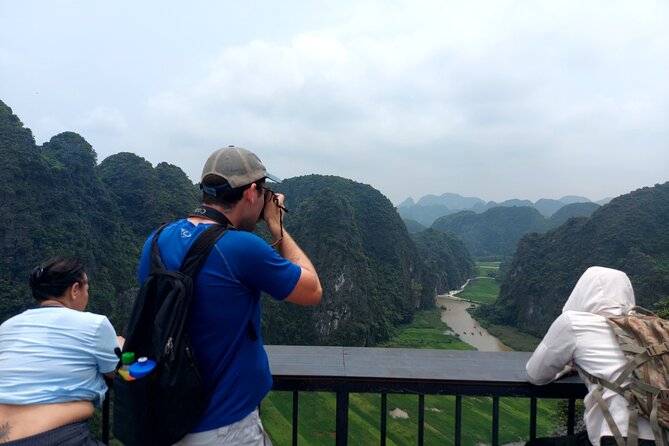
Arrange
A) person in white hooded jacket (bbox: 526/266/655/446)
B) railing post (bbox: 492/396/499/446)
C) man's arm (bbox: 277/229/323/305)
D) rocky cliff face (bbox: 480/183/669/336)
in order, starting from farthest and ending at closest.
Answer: rocky cliff face (bbox: 480/183/669/336)
railing post (bbox: 492/396/499/446)
person in white hooded jacket (bbox: 526/266/655/446)
man's arm (bbox: 277/229/323/305)

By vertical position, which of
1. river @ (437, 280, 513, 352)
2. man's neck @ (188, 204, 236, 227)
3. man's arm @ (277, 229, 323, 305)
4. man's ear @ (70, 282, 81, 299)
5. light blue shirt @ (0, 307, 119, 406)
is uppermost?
man's neck @ (188, 204, 236, 227)

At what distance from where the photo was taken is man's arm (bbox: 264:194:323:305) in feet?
4.02

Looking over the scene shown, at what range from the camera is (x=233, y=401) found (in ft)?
3.93

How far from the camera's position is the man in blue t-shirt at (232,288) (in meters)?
1.14

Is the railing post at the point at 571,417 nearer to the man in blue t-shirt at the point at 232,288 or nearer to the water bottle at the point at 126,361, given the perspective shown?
the man in blue t-shirt at the point at 232,288

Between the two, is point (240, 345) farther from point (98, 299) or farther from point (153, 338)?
point (98, 299)

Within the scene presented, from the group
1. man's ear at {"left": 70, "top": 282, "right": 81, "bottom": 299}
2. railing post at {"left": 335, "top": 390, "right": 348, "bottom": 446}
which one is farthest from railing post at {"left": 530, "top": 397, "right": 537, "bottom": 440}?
man's ear at {"left": 70, "top": 282, "right": 81, "bottom": 299}

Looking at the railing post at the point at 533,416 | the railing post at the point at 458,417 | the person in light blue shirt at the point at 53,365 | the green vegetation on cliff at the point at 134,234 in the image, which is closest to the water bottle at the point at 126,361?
the person in light blue shirt at the point at 53,365

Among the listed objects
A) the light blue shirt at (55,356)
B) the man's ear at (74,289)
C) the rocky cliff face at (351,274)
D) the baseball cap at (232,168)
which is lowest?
the rocky cliff face at (351,274)

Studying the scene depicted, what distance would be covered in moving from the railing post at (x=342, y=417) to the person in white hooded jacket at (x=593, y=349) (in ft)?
→ 2.15

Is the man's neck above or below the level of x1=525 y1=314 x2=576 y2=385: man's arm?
above

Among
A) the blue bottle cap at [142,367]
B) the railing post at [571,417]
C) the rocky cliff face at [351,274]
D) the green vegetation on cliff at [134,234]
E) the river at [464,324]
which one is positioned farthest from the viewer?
the rocky cliff face at [351,274]

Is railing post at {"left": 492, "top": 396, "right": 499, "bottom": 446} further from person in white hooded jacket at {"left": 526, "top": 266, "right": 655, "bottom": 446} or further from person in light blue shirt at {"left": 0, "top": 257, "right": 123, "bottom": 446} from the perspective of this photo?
person in light blue shirt at {"left": 0, "top": 257, "right": 123, "bottom": 446}

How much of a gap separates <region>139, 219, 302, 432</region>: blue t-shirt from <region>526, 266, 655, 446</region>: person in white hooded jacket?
3.08 ft
